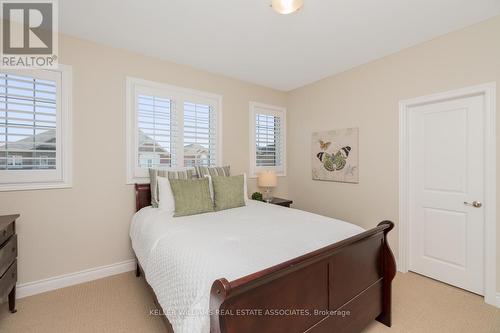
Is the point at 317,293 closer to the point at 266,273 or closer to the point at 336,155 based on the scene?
the point at 266,273

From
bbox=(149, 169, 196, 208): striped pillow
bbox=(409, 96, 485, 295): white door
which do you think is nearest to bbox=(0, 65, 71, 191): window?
bbox=(149, 169, 196, 208): striped pillow

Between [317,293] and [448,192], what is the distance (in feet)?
6.92

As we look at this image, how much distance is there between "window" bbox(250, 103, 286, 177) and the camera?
154 inches

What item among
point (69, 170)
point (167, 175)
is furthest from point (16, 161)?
point (167, 175)

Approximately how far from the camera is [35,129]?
2.33 m

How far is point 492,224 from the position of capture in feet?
7.09

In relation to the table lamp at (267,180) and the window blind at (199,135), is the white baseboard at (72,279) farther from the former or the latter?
the table lamp at (267,180)

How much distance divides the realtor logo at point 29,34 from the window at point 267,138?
2.57 m

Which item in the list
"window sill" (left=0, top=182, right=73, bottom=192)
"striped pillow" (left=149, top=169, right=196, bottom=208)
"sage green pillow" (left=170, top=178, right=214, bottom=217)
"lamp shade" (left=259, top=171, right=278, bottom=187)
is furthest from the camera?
"lamp shade" (left=259, top=171, right=278, bottom=187)

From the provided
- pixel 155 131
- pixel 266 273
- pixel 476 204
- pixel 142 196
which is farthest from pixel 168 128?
pixel 476 204

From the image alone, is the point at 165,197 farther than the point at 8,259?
Yes

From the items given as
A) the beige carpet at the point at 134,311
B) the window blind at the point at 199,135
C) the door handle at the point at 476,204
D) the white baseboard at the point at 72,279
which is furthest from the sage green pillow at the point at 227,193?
the door handle at the point at 476,204

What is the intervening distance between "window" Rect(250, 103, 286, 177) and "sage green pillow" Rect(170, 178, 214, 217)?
139 cm

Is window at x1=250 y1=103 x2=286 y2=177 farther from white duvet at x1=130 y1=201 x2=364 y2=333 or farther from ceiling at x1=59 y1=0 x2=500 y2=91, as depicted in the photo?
white duvet at x1=130 y1=201 x2=364 y2=333
